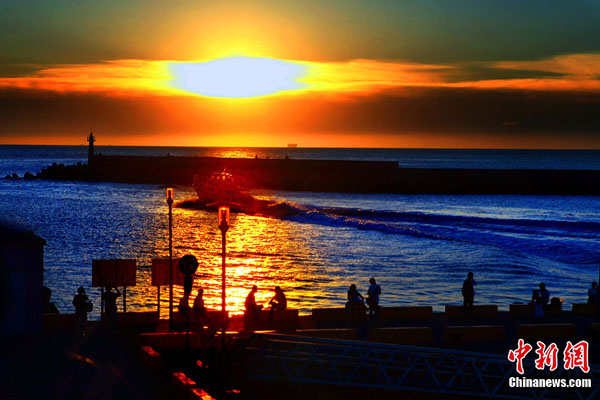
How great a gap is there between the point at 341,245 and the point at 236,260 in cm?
1152

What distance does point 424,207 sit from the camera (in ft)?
310

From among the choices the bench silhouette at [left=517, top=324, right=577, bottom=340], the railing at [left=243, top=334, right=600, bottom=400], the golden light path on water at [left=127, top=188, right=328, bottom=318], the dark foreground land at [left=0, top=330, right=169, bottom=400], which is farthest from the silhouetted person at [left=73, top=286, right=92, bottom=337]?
the bench silhouette at [left=517, top=324, right=577, bottom=340]

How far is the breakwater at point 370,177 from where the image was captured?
405 feet

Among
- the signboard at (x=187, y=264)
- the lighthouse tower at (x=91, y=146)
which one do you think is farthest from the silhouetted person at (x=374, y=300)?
the lighthouse tower at (x=91, y=146)

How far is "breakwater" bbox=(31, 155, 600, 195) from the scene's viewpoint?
12344 centimetres

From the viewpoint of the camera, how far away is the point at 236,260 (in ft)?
151

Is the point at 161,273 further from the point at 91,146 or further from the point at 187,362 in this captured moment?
the point at 91,146

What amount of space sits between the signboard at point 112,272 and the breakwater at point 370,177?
331 ft

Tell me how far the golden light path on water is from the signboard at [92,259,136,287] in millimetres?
4293

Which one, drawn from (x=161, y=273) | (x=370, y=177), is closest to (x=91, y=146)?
(x=370, y=177)

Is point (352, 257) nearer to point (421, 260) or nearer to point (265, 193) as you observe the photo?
point (421, 260)

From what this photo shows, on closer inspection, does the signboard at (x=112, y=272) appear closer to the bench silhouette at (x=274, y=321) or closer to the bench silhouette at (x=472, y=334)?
the bench silhouette at (x=274, y=321)

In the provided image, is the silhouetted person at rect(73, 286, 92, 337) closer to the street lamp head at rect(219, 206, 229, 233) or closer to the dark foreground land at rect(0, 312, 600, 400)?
the dark foreground land at rect(0, 312, 600, 400)

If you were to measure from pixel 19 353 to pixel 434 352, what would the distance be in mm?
9118
